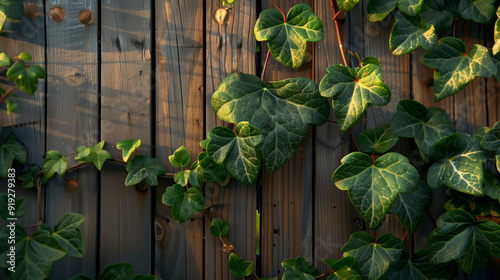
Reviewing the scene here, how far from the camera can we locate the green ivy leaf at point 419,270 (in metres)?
1.52

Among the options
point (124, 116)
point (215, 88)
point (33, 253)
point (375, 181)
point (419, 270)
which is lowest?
point (419, 270)

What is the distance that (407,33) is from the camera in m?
1.50


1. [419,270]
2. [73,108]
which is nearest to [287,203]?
[419,270]

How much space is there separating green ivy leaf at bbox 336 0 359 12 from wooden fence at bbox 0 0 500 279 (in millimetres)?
77

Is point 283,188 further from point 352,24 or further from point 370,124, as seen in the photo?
point 352,24

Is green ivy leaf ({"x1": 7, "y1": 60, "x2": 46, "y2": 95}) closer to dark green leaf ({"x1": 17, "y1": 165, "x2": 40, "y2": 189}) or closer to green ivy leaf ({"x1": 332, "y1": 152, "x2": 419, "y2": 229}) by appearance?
dark green leaf ({"x1": 17, "y1": 165, "x2": 40, "y2": 189})

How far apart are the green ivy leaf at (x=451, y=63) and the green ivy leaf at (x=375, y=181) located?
326 mm

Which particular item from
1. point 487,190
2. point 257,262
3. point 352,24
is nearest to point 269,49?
point 352,24

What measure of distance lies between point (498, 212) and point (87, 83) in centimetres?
153

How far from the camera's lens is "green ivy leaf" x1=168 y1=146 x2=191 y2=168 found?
4.83ft

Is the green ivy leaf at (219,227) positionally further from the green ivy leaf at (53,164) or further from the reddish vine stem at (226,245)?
the green ivy leaf at (53,164)

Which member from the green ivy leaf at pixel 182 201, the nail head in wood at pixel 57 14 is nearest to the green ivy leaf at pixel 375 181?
the green ivy leaf at pixel 182 201

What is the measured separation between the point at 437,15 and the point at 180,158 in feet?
3.47

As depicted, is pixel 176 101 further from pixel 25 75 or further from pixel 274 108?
pixel 25 75
